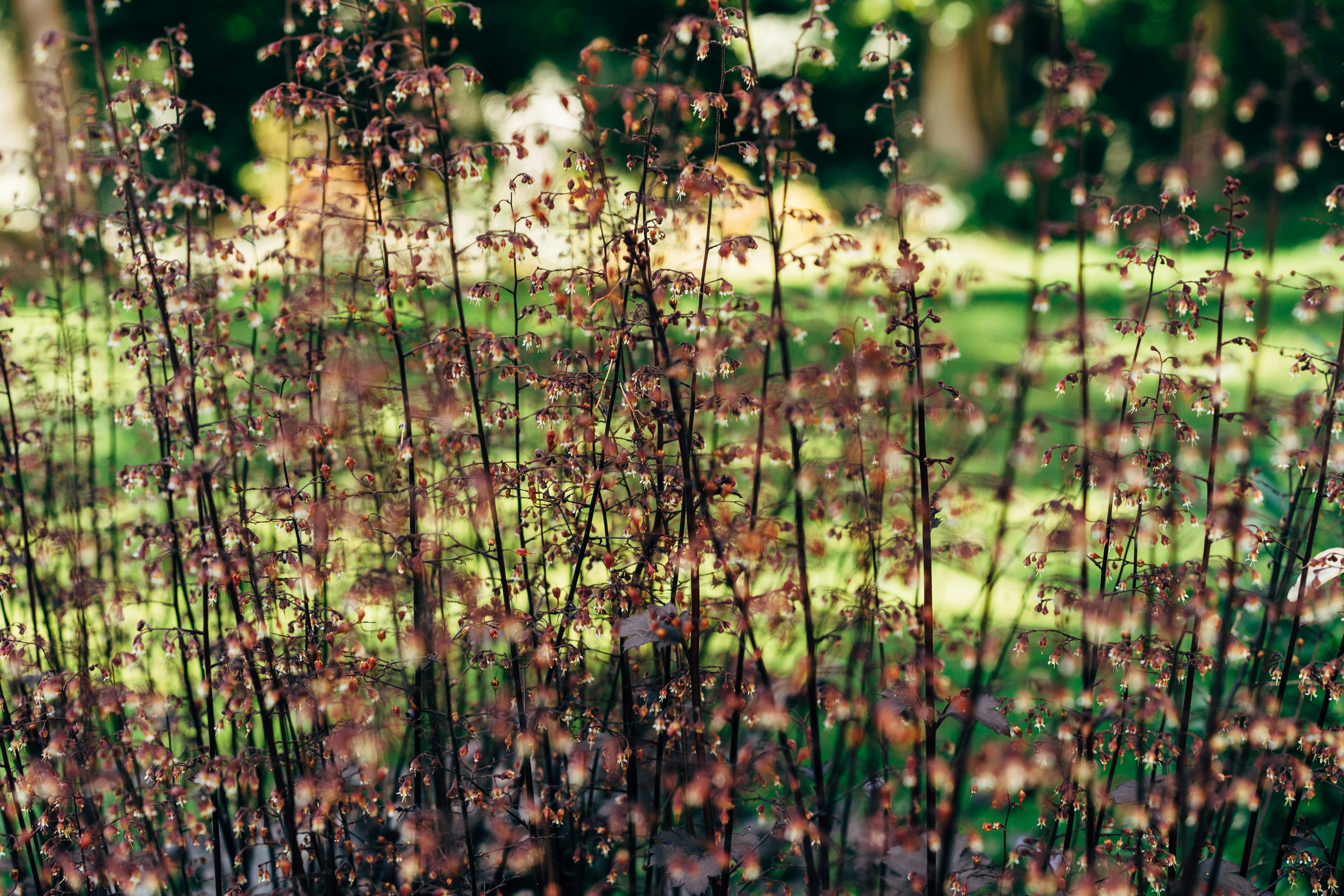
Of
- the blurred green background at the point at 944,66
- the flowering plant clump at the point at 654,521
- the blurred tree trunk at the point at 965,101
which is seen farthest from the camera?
the blurred tree trunk at the point at 965,101

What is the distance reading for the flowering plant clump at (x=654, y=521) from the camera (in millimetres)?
1647

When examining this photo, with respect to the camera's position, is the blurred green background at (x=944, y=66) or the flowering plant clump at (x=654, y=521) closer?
the flowering plant clump at (x=654, y=521)

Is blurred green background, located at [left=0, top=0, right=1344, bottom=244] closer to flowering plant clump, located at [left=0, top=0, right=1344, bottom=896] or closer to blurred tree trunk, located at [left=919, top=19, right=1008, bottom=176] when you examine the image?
blurred tree trunk, located at [left=919, top=19, right=1008, bottom=176]

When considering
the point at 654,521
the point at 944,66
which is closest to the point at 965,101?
the point at 944,66

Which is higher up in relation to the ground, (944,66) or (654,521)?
(944,66)

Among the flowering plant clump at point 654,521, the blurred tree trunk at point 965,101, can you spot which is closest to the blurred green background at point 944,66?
the blurred tree trunk at point 965,101

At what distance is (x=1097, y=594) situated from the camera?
5.21 ft

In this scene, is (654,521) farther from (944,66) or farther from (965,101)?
(944,66)

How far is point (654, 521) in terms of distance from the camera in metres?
2.34

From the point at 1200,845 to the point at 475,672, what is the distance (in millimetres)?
2322

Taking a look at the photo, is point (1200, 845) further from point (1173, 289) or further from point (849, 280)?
point (1173, 289)

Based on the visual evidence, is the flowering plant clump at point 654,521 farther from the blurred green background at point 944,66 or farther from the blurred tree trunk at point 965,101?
the blurred tree trunk at point 965,101

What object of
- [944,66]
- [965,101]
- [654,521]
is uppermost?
[944,66]

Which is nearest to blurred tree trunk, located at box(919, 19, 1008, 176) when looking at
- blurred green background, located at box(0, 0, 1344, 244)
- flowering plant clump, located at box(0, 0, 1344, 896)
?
blurred green background, located at box(0, 0, 1344, 244)
